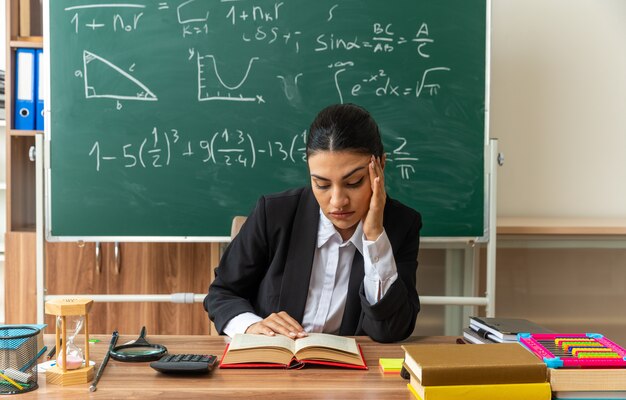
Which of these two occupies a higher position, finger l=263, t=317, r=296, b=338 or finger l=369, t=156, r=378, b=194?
finger l=369, t=156, r=378, b=194

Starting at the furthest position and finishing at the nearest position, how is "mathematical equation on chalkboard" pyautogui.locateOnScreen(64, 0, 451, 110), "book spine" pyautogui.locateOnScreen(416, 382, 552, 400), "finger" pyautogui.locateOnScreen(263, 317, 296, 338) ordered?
"mathematical equation on chalkboard" pyautogui.locateOnScreen(64, 0, 451, 110), "finger" pyautogui.locateOnScreen(263, 317, 296, 338), "book spine" pyautogui.locateOnScreen(416, 382, 552, 400)

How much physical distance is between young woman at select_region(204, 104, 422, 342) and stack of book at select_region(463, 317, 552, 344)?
18cm

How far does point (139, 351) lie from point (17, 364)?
298 mm

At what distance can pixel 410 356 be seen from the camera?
1.21 meters

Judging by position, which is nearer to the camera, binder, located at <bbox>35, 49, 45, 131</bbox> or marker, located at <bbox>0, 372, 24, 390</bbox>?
marker, located at <bbox>0, 372, 24, 390</bbox>

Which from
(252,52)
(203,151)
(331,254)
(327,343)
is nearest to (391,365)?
(327,343)

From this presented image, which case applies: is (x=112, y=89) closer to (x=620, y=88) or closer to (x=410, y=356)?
(x=410, y=356)

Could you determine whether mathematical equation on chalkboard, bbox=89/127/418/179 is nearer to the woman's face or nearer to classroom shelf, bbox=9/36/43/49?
classroom shelf, bbox=9/36/43/49

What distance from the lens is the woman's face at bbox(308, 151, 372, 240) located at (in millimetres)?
1665

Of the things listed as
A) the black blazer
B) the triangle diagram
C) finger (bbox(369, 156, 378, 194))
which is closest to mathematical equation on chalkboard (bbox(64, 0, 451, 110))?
the triangle diagram

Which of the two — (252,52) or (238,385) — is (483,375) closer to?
(238,385)

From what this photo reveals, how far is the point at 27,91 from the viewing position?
280 cm

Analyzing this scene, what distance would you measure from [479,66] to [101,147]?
152 cm

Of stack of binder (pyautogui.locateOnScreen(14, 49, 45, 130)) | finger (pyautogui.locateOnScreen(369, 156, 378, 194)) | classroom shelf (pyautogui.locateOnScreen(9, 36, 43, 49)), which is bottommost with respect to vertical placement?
finger (pyautogui.locateOnScreen(369, 156, 378, 194))
